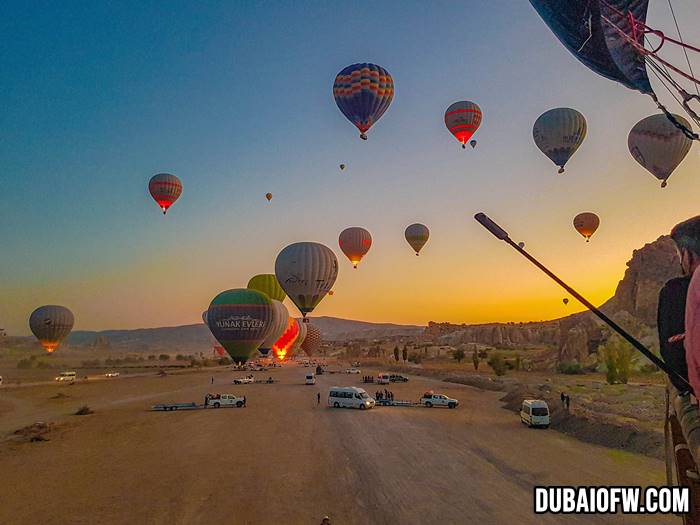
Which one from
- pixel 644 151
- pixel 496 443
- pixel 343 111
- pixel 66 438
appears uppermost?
pixel 343 111

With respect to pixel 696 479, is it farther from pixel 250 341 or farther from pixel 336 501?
pixel 250 341

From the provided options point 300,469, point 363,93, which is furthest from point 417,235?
point 300,469

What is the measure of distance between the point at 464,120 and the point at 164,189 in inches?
1484

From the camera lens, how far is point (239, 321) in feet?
175

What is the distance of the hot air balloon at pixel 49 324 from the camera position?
281 ft

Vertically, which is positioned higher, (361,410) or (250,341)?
(250,341)

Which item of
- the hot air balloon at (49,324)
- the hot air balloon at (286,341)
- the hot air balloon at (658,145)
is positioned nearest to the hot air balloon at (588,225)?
the hot air balloon at (658,145)

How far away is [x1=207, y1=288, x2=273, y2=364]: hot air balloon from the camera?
175 feet

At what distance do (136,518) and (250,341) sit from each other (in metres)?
39.8

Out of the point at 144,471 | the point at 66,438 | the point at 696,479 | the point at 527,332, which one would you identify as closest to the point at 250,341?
the point at 66,438

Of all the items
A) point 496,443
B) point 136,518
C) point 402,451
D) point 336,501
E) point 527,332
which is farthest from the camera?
point 527,332

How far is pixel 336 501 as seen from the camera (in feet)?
51.3

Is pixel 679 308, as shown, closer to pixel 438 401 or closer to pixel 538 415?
pixel 538 415

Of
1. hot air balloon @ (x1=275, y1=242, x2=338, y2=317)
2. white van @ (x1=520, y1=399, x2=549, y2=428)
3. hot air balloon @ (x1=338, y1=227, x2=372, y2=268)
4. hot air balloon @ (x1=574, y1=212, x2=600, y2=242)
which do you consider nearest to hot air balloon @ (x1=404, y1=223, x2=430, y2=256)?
hot air balloon @ (x1=338, y1=227, x2=372, y2=268)
